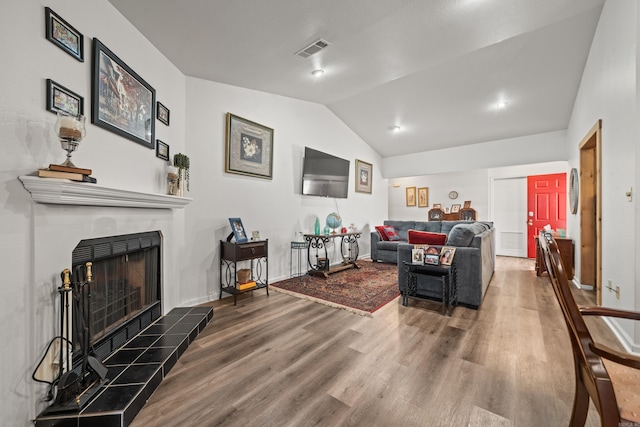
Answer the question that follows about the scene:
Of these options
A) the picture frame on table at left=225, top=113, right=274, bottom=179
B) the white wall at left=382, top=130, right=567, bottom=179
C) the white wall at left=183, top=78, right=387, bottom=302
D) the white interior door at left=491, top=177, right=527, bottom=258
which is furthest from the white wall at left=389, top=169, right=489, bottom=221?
the picture frame on table at left=225, top=113, right=274, bottom=179

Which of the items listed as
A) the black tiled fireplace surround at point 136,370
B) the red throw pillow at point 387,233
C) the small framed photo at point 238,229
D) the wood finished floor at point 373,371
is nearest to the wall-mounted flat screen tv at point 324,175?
the red throw pillow at point 387,233

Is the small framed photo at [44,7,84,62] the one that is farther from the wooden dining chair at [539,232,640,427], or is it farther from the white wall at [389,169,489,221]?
the white wall at [389,169,489,221]

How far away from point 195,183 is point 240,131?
0.95 metres

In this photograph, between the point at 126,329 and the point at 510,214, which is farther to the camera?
the point at 510,214

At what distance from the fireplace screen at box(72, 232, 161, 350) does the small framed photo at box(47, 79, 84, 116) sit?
32.0 inches

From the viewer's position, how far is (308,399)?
1.54m

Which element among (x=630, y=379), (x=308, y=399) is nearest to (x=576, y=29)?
(x=630, y=379)

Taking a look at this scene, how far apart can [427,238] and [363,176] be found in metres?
3.35

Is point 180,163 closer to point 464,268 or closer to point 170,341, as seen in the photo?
point 170,341

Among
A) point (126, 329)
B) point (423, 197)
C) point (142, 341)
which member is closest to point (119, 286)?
point (126, 329)

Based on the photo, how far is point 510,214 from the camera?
21.6 ft

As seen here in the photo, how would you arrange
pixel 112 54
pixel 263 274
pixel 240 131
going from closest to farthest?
1. pixel 112 54
2. pixel 240 131
3. pixel 263 274

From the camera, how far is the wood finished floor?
142 cm

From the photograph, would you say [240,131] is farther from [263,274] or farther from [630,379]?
[630,379]
